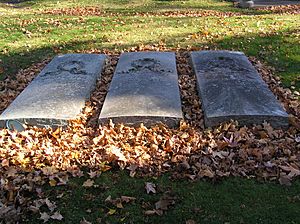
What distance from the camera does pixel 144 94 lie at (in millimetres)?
5992

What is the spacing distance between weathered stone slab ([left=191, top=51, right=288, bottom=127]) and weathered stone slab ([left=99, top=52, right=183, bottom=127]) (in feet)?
1.51

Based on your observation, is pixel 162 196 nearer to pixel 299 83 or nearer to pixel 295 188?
pixel 295 188

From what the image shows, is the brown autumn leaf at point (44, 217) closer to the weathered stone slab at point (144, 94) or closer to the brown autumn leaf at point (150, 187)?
the brown autumn leaf at point (150, 187)

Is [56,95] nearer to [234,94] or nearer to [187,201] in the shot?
[234,94]

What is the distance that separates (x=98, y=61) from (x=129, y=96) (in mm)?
2014

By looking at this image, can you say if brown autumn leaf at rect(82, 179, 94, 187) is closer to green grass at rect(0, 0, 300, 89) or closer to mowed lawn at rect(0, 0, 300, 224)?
mowed lawn at rect(0, 0, 300, 224)

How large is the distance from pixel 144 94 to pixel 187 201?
2.30 metres

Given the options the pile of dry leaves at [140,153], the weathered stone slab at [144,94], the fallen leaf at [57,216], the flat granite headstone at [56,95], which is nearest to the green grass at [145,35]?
the flat granite headstone at [56,95]

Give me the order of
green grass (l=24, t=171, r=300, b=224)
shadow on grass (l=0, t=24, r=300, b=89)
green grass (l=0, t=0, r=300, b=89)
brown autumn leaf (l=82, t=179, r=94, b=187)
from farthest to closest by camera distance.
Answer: green grass (l=0, t=0, r=300, b=89) < shadow on grass (l=0, t=24, r=300, b=89) < brown autumn leaf (l=82, t=179, r=94, b=187) < green grass (l=24, t=171, r=300, b=224)

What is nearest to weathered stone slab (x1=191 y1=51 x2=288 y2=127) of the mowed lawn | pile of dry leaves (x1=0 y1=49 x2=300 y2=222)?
pile of dry leaves (x1=0 y1=49 x2=300 y2=222)

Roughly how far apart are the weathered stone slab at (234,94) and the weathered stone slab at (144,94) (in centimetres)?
46

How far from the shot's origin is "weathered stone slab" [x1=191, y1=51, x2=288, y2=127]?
17.7 ft

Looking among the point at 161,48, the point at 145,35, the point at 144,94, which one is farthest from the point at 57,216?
the point at 145,35

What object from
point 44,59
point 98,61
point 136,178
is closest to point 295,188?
point 136,178
